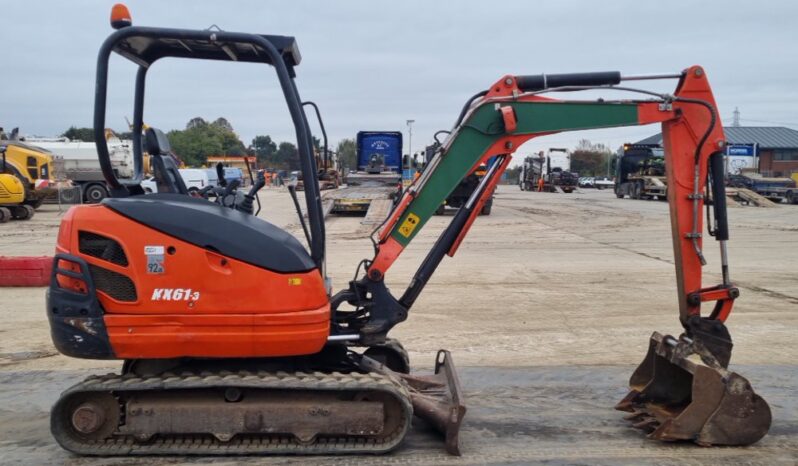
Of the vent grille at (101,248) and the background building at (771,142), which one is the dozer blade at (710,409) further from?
the background building at (771,142)

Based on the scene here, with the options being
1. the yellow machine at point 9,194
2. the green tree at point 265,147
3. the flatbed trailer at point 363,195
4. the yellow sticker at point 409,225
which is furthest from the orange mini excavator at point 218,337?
the yellow machine at point 9,194

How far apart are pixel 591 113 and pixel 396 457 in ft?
9.37

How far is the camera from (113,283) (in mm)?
4391

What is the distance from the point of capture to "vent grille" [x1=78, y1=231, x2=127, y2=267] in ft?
14.4

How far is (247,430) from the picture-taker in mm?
4457

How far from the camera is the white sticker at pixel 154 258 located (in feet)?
14.2

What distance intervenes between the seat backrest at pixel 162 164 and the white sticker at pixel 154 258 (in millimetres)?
769

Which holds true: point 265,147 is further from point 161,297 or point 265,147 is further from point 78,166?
Result: point 78,166

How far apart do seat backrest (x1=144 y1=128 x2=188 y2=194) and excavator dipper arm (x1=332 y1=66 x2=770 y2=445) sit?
145cm

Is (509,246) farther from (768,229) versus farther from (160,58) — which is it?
(160,58)

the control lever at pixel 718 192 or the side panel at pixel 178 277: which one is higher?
the control lever at pixel 718 192

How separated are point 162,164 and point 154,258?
0.94m

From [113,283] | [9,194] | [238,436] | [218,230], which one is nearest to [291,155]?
[218,230]

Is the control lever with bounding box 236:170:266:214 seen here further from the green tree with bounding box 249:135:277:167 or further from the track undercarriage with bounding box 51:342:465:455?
the green tree with bounding box 249:135:277:167
